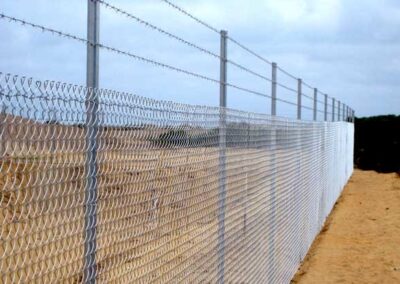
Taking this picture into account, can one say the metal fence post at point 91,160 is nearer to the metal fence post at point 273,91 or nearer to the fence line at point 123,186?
the fence line at point 123,186

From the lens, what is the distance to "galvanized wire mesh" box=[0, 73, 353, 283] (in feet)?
8.16

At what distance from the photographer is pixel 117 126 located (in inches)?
127

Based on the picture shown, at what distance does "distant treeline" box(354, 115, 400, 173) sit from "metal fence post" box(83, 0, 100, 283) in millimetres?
39138

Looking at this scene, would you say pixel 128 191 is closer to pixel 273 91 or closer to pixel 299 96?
pixel 273 91

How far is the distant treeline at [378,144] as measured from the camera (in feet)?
134

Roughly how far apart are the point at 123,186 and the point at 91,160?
491mm

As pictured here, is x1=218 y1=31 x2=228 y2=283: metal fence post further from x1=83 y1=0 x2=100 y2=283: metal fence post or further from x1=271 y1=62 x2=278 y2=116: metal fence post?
x1=271 y1=62 x2=278 y2=116: metal fence post

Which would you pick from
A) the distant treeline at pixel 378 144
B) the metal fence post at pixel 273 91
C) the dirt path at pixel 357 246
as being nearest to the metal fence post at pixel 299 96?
the dirt path at pixel 357 246

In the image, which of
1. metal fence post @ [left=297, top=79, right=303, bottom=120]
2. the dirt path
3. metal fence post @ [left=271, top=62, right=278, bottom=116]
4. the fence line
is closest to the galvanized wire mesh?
the fence line

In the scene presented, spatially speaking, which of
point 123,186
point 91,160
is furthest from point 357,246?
point 91,160

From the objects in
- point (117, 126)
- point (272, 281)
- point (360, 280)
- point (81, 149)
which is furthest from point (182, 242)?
point (360, 280)

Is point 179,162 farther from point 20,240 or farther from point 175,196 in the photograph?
point 20,240

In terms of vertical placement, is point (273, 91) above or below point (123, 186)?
above

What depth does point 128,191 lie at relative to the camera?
3375 mm
